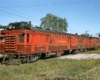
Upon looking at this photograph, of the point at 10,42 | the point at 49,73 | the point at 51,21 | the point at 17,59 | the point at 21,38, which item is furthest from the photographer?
the point at 51,21

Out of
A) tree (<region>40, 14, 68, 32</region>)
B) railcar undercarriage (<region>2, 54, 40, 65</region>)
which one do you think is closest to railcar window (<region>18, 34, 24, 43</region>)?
railcar undercarriage (<region>2, 54, 40, 65</region>)

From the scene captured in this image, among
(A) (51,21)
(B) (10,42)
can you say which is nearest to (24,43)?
(B) (10,42)

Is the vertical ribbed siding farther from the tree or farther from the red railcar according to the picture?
the tree

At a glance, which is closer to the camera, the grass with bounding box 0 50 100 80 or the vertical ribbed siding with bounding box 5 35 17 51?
the grass with bounding box 0 50 100 80

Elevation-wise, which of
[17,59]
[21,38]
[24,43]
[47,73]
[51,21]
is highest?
[51,21]

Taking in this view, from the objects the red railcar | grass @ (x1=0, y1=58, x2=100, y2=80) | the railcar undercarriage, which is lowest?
grass @ (x1=0, y1=58, x2=100, y2=80)

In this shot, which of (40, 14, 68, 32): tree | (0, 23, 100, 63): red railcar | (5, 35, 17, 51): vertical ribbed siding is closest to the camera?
(0, 23, 100, 63): red railcar

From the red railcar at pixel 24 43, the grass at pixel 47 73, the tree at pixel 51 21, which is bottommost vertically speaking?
the grass at pixel 47 73

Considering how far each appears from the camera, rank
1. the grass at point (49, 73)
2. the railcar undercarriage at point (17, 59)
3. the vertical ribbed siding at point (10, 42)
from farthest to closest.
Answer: the vertical ribbed siding at point (10, 42)
the railcar undercarriage at point (17, 59)
the grass at point (49, 73)

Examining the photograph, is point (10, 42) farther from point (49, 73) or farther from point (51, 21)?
point (51, 21)

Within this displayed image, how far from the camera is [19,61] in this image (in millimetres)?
17156

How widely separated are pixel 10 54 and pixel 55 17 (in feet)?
320

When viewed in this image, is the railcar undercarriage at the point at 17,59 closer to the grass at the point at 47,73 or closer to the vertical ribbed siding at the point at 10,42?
the vertical ribbed siding at the point at 10,42

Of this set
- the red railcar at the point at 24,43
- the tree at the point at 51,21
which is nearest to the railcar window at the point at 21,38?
the red railcar at the point at 24,43
